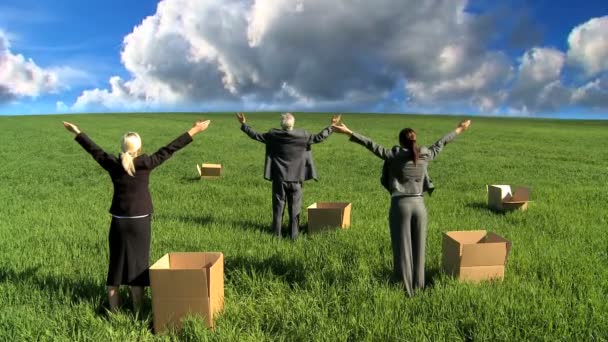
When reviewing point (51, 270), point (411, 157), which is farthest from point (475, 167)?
point (51, 270)

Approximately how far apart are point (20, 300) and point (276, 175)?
14.7 feet

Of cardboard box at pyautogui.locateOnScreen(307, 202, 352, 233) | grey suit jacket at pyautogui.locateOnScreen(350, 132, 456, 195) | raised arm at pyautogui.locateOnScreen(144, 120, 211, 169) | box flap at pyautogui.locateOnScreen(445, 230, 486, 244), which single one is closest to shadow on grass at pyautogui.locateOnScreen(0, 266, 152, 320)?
raised arm at pyautogui.locateOnScreen(144, 120, 211, 169)

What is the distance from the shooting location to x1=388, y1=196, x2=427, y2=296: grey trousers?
18.5 feet

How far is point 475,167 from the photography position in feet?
73.0

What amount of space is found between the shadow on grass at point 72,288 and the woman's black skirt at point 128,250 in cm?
38

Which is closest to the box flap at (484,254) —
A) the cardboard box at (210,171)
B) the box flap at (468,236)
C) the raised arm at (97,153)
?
the box flap at (468,236)

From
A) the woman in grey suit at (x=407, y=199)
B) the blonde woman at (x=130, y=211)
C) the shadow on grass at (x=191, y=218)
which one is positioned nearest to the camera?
the blonde woman at (x=130, y=211)

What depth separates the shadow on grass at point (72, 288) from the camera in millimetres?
5535

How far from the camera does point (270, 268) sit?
21.1ft

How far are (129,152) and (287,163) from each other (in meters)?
4.05

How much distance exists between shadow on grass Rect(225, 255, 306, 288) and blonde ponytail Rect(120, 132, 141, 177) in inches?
80.5

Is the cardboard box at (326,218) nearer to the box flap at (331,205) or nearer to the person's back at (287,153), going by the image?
the box flap at (331,205)

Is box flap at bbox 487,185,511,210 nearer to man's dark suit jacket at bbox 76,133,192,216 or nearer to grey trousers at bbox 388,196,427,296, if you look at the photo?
grey trousers at bbox 388,196,427,296

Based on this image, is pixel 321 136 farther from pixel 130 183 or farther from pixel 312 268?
pixel 130 183
